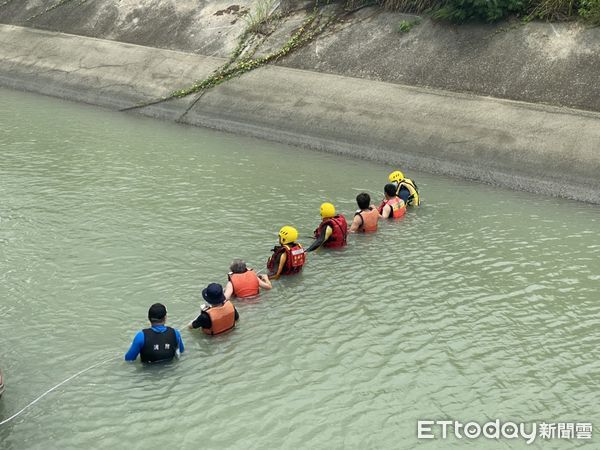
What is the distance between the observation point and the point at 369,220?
14203 mm

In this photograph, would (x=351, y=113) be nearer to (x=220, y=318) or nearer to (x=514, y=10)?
(x=514, y=10)

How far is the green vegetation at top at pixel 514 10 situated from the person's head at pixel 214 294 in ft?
49.3

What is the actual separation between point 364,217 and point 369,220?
137 millimetres

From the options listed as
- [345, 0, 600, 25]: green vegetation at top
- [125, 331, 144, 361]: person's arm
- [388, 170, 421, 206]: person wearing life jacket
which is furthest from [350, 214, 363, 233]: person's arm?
[345, 0, 600, 25]: green vegetation at top

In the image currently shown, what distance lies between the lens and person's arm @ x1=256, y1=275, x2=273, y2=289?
1151 centimetres

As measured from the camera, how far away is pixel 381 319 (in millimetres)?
10797

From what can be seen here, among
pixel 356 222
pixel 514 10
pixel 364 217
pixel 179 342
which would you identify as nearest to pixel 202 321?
pixel 179 342

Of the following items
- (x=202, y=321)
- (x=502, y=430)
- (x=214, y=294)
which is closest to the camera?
(x=502, y=430)

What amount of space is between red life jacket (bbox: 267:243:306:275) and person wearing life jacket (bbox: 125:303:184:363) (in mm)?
3059

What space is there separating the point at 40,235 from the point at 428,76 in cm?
1270

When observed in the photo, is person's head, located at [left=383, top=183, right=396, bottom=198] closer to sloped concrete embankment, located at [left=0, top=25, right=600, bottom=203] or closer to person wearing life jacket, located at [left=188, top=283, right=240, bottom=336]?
sloped concrete embankment, located at [left=0, top=25, right=600, bottom=203]

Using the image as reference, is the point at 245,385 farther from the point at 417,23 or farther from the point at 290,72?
the point at 417,23

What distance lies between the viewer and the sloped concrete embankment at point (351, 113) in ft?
58.9

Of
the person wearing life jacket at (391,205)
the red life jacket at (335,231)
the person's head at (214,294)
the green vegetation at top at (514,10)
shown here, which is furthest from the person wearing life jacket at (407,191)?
the green vegetation at top at (514,10)
